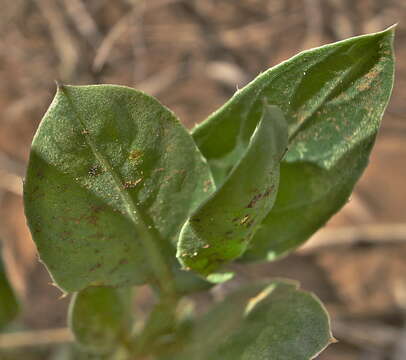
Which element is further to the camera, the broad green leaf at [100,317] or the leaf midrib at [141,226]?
the broad green leaf at [100,317]

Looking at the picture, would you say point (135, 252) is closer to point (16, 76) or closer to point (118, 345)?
point (118, 345)

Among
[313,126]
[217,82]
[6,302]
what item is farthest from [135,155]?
[217,82]

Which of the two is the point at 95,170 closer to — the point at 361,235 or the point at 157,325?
the point at 157,325

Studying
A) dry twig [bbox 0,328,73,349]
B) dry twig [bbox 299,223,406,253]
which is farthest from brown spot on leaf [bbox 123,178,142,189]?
dry twig [bbox 299,223,406,253]

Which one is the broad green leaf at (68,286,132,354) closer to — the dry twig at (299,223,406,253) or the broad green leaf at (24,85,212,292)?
the broad green leaf at (24,85,212,292)

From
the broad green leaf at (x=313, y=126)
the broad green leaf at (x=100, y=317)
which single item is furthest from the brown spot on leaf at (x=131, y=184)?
the broad green leaf at (x=100, y=317)

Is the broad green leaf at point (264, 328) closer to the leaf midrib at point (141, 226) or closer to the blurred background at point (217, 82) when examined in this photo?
the leaf midrib at point (141, 226)
